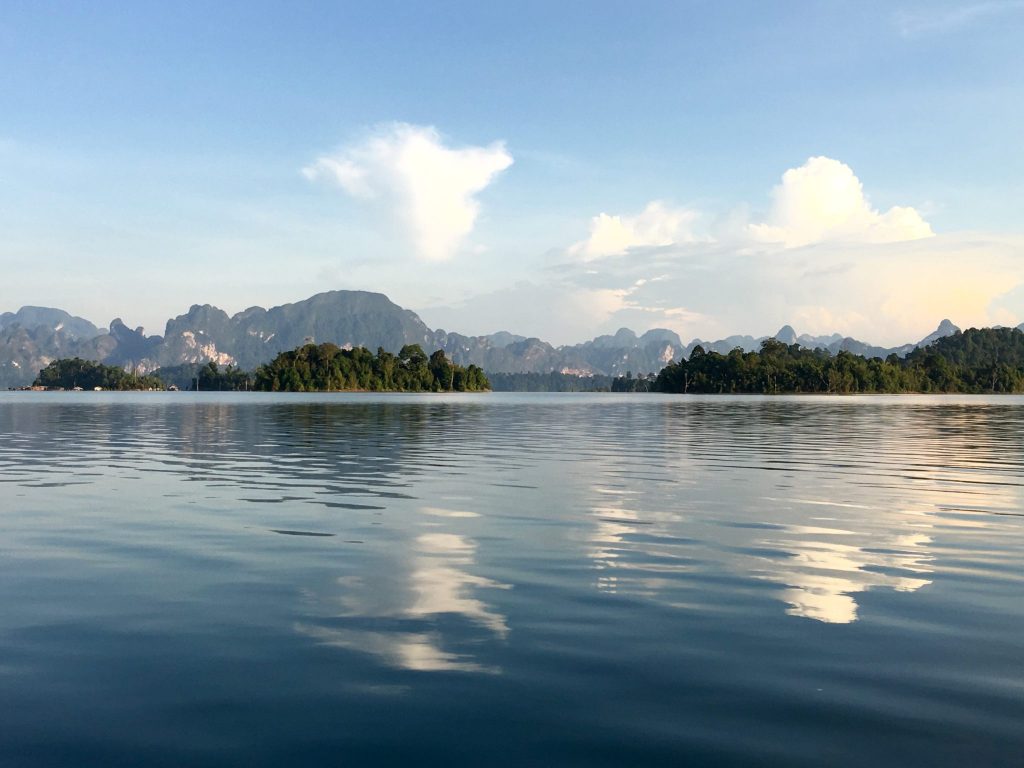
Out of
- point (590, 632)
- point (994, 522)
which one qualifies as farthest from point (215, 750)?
point (994, 522)

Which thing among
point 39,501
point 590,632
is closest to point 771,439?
point 39,501

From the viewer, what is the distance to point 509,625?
13453 mm

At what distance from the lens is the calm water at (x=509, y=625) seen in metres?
9.10

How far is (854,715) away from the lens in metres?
9.71

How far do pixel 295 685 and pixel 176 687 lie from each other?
144cm

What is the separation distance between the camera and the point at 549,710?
9852 millimetres

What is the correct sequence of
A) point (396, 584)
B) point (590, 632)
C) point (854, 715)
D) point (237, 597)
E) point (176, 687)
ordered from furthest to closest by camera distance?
1. point (396, 584)
2. point (237, 597)
3. point (590, 632)
4. point (176, 687)
5. point (854, 715)

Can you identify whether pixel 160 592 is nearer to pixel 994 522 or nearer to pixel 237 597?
pixel 237 597

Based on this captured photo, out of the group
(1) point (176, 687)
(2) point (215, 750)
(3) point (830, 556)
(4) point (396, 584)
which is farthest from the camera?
(3) point (830, 556)

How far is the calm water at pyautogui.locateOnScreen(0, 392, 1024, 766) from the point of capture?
9.10 m

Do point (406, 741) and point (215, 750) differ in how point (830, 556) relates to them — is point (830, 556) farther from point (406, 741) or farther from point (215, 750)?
point (215, 750)

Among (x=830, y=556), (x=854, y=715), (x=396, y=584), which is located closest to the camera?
(x=854, y=715)

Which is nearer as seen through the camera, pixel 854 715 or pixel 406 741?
pixel 406 741

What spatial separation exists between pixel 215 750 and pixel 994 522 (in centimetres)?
2258
